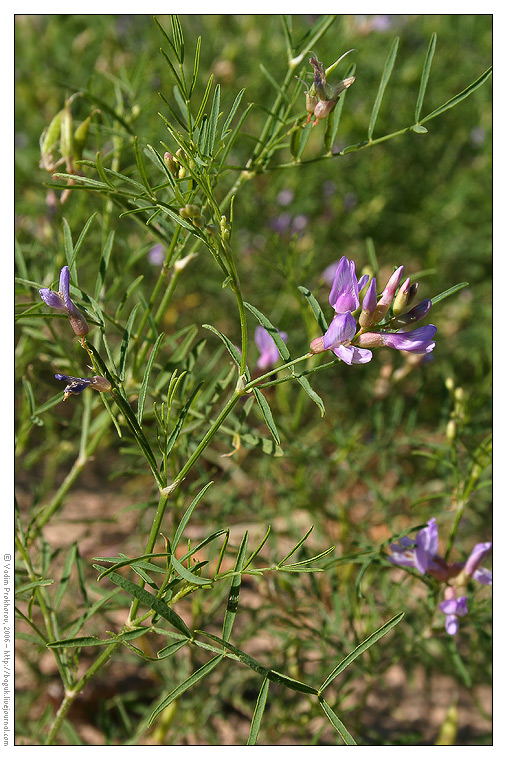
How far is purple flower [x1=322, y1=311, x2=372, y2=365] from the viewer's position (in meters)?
0.90

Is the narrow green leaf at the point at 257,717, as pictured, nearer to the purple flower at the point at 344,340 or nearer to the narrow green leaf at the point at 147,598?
the narrow green leaf at the point at 147,598

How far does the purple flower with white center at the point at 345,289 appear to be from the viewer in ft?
3.02

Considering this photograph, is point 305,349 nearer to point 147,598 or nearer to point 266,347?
point 266,347

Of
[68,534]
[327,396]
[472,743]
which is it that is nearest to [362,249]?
[327,396]

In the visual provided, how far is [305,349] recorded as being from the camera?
7.11ft

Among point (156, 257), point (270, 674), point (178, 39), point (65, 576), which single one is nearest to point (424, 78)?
point (178, 39)

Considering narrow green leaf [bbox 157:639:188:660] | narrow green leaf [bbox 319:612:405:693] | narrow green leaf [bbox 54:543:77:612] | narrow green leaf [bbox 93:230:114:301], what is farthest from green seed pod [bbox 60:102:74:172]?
narrow green leaf [bbox 319:612:405:693]

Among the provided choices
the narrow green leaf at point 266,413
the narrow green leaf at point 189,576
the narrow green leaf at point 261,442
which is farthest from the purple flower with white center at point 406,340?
the narrow green leaf at point 189,576

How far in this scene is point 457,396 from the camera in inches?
55.9

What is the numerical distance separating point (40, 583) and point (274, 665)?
748 millimetres

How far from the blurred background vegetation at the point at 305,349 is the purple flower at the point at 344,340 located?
0.68 meters

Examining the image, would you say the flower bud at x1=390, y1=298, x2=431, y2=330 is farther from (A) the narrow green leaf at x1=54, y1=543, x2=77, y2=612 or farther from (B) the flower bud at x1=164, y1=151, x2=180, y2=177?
(A) the narrow green leaf at x1=54, y1=543, x2=77, y2=612

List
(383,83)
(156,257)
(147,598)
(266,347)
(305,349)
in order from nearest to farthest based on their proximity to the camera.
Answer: (147,598)
(383,83)
(266,347)
(305,349)
(156,257)

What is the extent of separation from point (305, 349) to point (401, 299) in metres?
1.25
